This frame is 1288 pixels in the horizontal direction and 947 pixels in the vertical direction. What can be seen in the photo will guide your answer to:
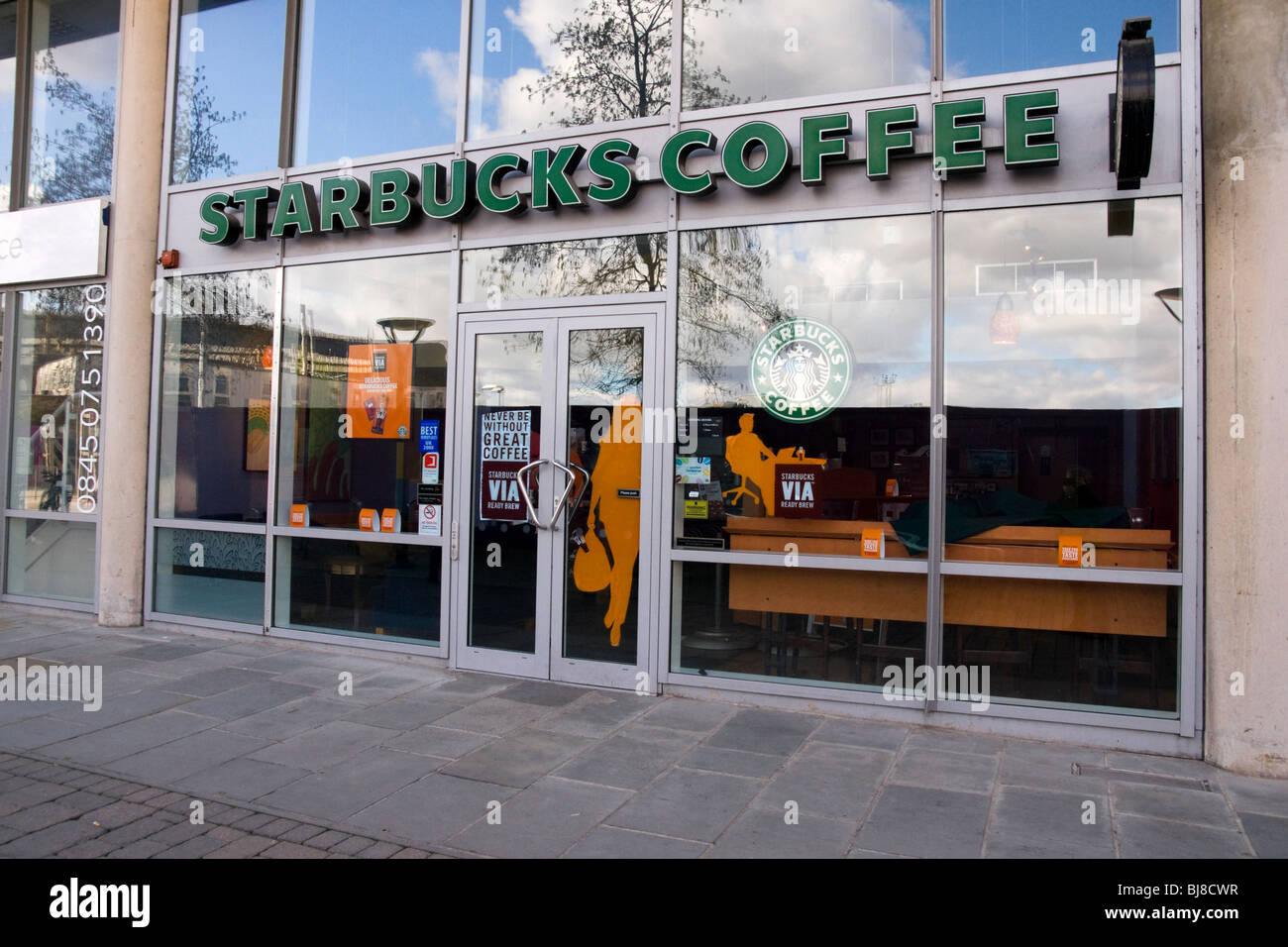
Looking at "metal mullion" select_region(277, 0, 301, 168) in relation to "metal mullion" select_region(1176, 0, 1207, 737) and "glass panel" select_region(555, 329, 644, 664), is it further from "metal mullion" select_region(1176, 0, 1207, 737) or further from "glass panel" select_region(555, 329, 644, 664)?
"metal mullion" select_region(1176, 0, 1207, 737)

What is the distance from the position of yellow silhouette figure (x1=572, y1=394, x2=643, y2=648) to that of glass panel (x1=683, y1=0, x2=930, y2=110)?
2.21 m

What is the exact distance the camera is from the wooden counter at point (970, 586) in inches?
210

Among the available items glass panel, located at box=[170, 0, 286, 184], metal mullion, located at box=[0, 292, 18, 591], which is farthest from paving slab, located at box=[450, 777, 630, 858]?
metal mullion, located at box=[0, 292, 18, 591]

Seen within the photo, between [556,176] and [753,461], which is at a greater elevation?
[556,176]

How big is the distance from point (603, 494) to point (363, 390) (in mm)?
2267

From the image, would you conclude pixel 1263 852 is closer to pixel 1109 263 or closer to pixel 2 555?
pixel 1109 263

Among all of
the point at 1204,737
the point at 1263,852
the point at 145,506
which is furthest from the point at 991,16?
the point at 145,506

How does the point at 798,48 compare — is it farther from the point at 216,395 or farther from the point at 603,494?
the point at 216,395

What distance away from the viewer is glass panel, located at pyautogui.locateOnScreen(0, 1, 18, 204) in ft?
31.0

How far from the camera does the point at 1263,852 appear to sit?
3.87m

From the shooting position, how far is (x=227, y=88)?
8398mm

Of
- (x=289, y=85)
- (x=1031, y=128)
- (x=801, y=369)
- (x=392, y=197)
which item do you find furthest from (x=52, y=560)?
(x=1031, y=128)

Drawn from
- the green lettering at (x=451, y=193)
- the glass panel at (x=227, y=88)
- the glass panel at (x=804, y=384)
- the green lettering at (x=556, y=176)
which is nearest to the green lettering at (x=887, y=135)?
the glass panel at (x=804, y=384)

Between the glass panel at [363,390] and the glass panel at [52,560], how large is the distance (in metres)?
2.56
